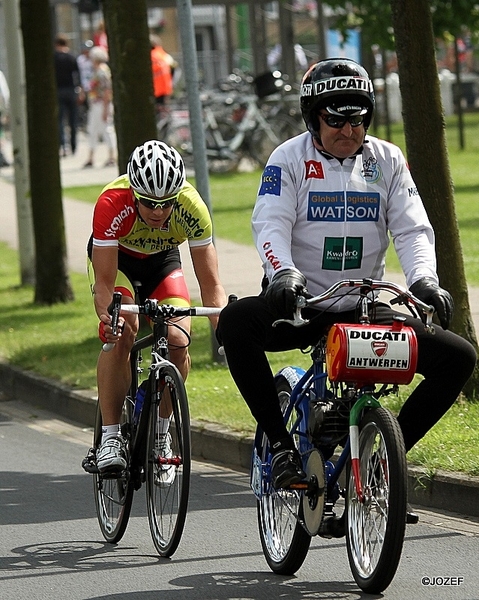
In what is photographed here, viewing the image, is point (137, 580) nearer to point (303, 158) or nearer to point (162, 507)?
point (162, 507)

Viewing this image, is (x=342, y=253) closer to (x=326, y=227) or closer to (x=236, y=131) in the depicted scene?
(x=326, y=227)

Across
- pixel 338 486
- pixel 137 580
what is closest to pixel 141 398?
pixel 137 580

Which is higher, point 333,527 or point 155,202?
point 155,202

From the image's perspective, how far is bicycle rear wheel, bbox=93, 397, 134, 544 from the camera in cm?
638

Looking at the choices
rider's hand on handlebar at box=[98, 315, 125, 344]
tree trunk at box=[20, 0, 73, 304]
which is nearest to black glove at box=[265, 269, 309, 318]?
rider's hand on handlebar at box=[98, 315, 125, 344]

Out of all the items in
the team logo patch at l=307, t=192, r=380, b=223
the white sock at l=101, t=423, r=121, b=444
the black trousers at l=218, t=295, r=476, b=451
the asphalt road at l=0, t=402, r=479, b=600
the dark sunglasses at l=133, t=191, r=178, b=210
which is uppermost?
the dark sunglasses at l=133, t=191, r=178, b=210

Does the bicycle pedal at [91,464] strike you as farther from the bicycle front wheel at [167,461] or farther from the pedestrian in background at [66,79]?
the pedestrian in background at [66,79]

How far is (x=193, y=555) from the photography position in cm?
611

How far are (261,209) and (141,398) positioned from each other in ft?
4.07

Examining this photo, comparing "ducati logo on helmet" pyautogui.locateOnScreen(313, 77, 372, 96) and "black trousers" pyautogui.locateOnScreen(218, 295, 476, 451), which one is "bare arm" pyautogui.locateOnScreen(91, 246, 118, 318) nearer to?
"black trousers" pyautogui.locateOnScreen(218, 295, 476, 451)

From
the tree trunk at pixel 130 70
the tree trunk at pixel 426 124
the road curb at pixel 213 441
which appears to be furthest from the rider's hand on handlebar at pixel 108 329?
the tree trunk at pixel 130 70

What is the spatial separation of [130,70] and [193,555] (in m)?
5.81

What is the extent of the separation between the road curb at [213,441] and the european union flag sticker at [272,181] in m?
1.90

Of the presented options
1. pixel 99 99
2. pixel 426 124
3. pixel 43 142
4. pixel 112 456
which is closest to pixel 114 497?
Answer: pixel 112 456
